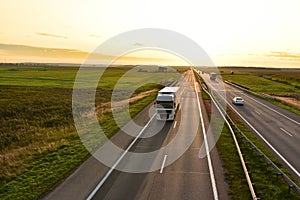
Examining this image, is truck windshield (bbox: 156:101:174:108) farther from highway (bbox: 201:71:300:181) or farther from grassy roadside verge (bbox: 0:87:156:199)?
highway (bbox: 201:71:300:181)

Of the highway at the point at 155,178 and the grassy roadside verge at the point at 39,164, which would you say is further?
the grassy roadside verge at the point at 39,164

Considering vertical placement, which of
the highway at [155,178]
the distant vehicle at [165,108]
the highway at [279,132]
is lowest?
the highway at [279,132]

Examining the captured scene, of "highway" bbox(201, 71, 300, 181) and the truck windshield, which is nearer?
"highway" bbox(201, 71, 300, 181)

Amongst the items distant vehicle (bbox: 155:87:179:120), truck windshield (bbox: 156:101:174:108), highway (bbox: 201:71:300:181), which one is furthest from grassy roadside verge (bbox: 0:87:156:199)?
highway (bbox: 201:71:300:181)

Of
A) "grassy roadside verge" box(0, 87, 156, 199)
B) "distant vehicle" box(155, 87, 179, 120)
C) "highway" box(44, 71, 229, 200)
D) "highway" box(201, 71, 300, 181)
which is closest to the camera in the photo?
"highway" box(44, 71, 229, 200)

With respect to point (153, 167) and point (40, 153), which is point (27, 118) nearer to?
point (40, 153)

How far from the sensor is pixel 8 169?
14781 millimetres

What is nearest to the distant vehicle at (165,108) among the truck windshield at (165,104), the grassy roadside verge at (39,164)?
the truck windshield at (165,104)

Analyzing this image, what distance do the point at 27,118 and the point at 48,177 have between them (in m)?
23.2

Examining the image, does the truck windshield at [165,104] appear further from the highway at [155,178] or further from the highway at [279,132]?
the highway at [279,132]

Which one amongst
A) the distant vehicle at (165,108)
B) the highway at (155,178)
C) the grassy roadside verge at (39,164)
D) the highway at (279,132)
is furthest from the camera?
the distant vehicle at (165,108)

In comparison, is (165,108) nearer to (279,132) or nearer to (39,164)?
(279,132)

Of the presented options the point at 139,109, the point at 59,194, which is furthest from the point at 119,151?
the point at 139,109

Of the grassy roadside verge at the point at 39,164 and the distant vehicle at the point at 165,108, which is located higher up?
the distant vehicle at the point at 165,108
